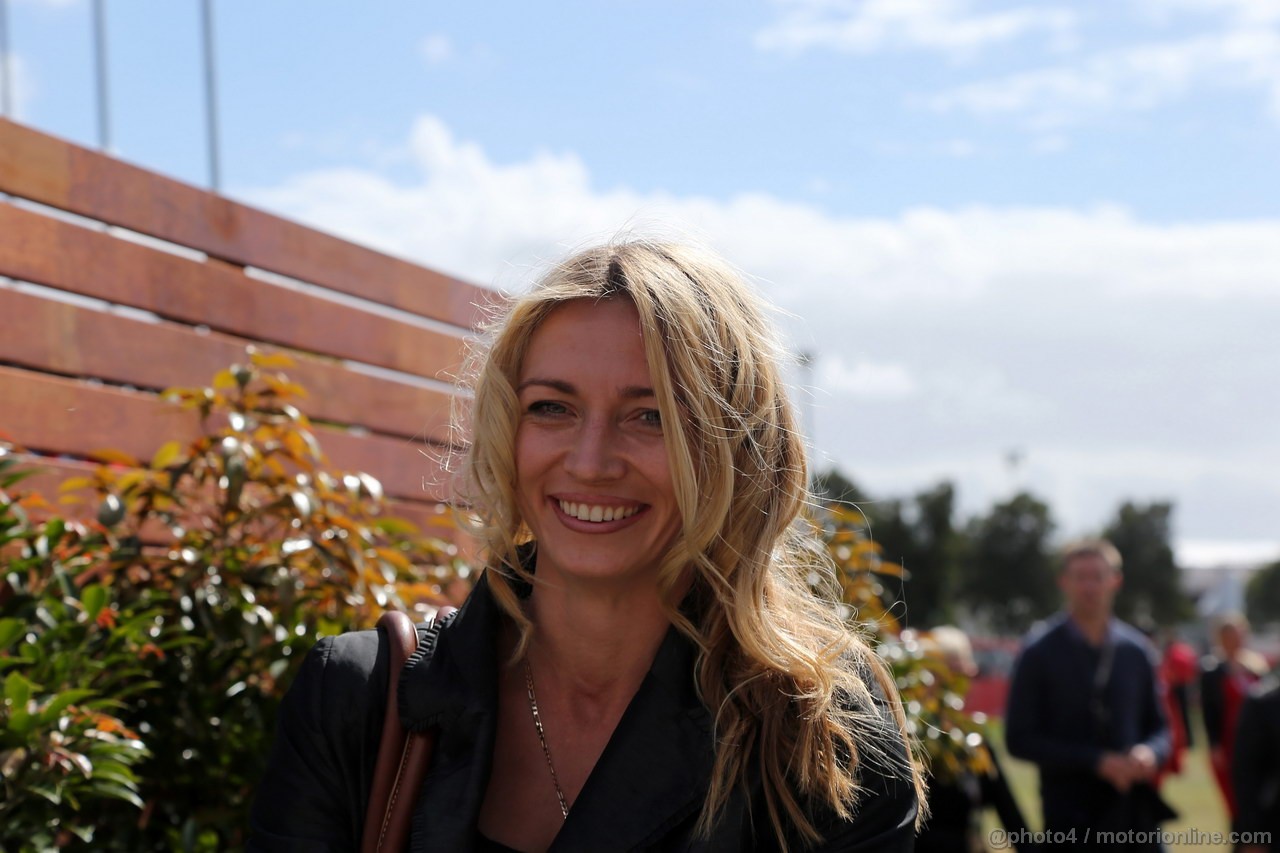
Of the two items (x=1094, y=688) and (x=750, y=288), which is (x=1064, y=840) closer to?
(x=1094, y=688)

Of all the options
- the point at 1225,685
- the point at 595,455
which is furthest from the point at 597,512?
the point at 1225,685

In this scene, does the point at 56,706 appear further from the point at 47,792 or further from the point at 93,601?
the point at 93,601

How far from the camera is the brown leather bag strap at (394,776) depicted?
2.32 metres

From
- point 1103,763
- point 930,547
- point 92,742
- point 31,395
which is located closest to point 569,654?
point 92,742

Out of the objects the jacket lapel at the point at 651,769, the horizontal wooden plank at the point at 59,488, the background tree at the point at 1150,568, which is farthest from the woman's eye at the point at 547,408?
the background tree at the point at 1150,568

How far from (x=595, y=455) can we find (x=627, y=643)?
1.30ft

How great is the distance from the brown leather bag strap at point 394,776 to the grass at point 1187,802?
6.91m

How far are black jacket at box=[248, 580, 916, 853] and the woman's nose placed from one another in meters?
0.34

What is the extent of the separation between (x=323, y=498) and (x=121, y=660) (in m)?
0.76

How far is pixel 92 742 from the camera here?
2895 millimetres

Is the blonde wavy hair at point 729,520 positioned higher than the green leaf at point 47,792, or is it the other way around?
the blonde wavy hair at point 729,520

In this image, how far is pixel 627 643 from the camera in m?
2.66

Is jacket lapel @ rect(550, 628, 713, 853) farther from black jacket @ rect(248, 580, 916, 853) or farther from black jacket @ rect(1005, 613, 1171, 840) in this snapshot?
black jacket @ rect(1005, 613, 1171, 840)

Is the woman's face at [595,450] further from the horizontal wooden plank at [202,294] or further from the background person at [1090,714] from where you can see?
the background person at [1090,714]
